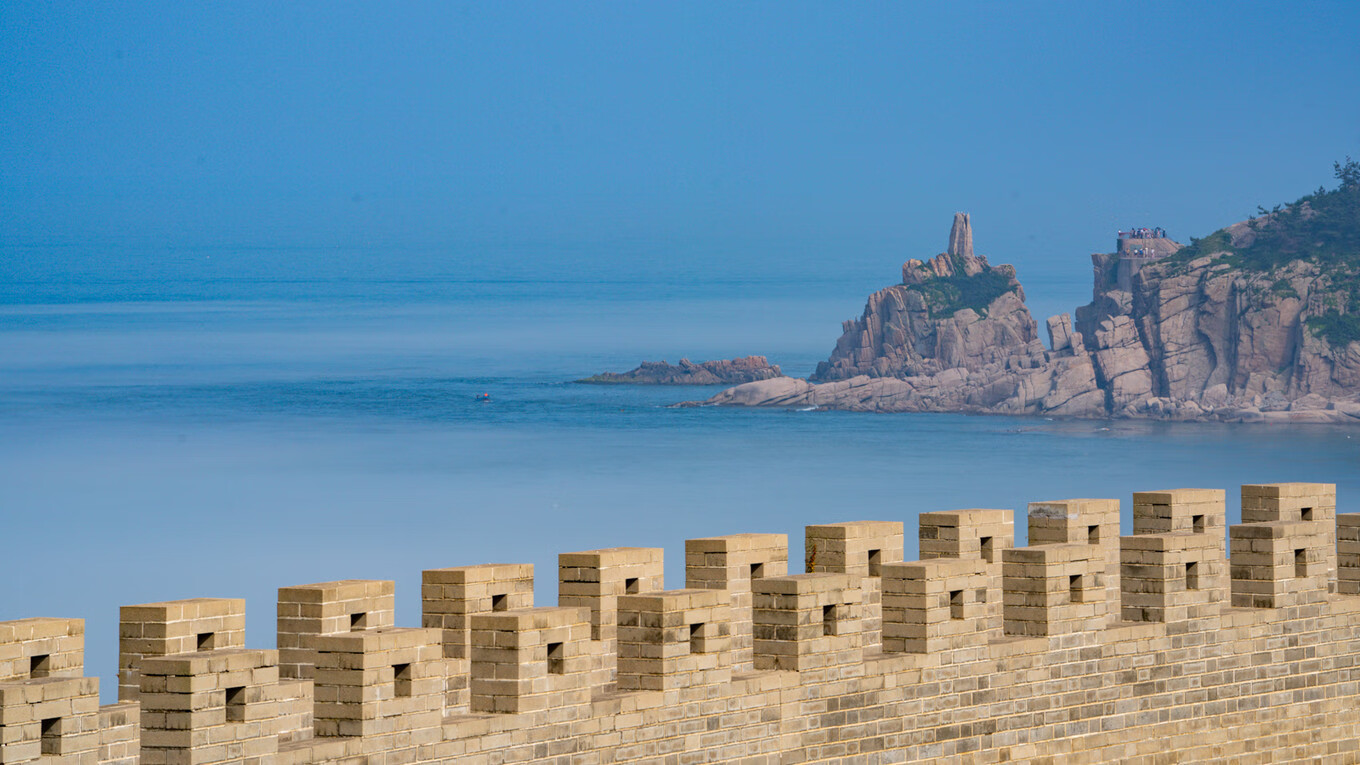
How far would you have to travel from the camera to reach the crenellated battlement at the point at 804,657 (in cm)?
1708

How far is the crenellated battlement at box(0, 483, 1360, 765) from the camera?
17078mm

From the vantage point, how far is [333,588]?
20.5 m

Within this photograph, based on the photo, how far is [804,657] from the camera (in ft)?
74.2

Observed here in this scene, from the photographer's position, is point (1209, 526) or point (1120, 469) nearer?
point (1209, 526)

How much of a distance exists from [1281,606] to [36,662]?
1853cm

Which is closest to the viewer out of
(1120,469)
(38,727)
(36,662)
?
(38,727)

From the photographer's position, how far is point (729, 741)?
72.4ft

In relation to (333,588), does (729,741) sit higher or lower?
lower

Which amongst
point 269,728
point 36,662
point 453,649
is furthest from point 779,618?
point 36,662

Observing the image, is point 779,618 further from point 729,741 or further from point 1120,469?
point 1120,469

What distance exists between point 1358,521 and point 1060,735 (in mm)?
7013

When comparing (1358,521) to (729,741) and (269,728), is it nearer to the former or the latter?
(729,741)

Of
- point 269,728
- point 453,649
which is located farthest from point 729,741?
point 269,728

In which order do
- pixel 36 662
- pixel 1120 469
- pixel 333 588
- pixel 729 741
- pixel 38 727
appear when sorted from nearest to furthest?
1. pixel 38 727
2. pixel 36 662
3. pixel 333 588
4. pixel 729 741
5. pixel 1120 469
